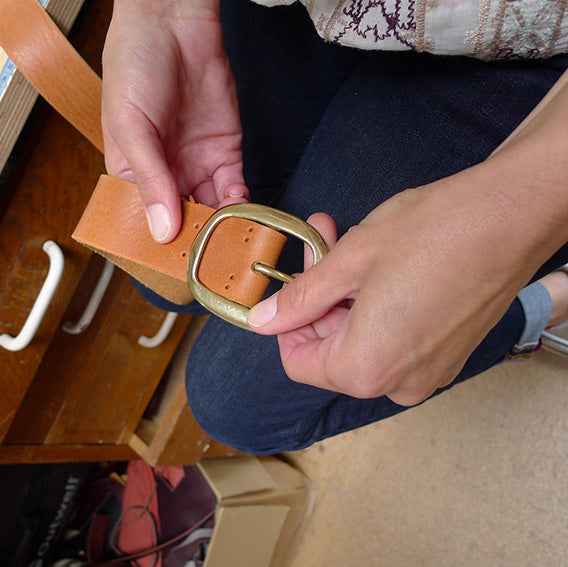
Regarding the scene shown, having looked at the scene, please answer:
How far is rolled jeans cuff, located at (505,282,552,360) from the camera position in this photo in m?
0.77

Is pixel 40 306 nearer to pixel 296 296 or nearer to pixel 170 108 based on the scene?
pixel 170 108

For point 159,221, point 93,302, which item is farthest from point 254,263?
point 93,302

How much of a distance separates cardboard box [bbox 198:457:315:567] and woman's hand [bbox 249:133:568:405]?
3.06 ft

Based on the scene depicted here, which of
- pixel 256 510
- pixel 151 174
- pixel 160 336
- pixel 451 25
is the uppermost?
pixel 451 25

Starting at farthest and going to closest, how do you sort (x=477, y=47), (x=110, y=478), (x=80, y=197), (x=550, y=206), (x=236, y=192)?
(x=110, y=478) → (x=80, y=197) → (x=236, y=192) → (x=477, y=47) → (x=550, y=206)

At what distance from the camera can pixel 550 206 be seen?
320 millimetres

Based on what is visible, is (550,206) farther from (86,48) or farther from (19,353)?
(19,353)

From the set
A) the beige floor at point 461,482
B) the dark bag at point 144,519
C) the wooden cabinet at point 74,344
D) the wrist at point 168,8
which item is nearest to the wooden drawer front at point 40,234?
the wooden cabinet at point 74,344

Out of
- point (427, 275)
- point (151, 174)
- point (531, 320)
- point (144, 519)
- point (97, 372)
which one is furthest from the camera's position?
point (144, 519)

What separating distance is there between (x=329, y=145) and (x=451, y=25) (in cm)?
24

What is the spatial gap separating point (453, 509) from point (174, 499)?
728 millimetres

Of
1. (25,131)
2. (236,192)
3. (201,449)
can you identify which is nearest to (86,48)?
(25,131)

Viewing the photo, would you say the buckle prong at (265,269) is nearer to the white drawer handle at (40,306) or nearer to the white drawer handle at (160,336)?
the white drawer handle at (40,306)

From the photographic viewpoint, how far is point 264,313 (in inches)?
17.6
